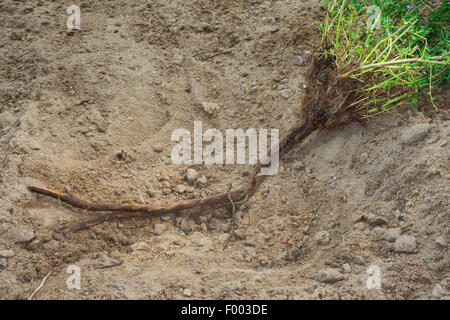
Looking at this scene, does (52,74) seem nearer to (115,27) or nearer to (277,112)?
(115,27)

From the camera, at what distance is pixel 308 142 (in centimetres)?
280

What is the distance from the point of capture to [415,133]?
7.75 ft

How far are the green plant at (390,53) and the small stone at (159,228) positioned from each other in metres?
1.28

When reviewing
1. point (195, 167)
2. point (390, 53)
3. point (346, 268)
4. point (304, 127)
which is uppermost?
point (390, 53)

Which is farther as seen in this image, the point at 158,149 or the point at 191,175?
the point at 158,149

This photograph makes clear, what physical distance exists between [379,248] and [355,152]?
66cm

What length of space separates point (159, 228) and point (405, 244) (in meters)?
1.25

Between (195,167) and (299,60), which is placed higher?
(299,60)

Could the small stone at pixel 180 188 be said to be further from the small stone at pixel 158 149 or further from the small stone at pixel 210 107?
the small stone at pixel 210 107

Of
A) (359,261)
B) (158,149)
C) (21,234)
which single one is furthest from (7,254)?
(359,261)

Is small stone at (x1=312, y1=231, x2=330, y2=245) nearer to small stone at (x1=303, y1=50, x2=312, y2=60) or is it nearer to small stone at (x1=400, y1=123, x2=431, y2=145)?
small stone at (x1=400, y1=123, x2=431, y2=145)

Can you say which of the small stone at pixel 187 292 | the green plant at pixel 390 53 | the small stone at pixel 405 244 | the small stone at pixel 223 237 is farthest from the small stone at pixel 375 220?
the small stone at pixel 187 292

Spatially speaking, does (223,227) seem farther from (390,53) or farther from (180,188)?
(390,53)

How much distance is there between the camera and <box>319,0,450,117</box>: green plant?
2383 mm
